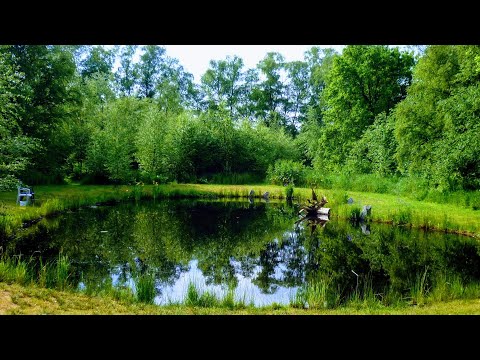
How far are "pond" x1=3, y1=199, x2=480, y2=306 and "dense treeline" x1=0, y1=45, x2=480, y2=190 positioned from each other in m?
2.84

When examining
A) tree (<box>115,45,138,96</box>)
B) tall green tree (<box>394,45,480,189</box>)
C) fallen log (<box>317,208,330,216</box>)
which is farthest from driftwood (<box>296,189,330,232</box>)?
tree (<box>115,45,138,96</box>)


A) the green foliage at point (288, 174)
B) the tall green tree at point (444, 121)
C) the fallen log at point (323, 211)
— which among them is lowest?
the fallen log at point (323, 211)

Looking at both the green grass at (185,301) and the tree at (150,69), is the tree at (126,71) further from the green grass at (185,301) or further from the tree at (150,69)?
the green grass at (185,301)

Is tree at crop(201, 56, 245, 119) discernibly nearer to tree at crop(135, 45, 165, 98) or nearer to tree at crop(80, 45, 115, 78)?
tree at crop(135, 45, 165, 98)

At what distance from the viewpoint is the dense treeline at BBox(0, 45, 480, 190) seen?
48.9 feet

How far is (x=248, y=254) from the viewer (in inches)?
408

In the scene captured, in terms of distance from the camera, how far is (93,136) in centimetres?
2353

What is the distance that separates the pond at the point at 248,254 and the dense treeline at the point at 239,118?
284 centimetres

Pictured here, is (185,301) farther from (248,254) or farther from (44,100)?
(44,100)

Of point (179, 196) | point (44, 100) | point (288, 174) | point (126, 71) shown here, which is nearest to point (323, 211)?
point (179, 196)

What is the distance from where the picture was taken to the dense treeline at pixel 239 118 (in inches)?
586

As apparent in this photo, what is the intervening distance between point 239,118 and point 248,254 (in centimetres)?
2467

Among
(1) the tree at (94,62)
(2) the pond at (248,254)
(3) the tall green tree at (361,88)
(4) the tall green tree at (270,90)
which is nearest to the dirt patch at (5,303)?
(2) the pond at (248,254)
